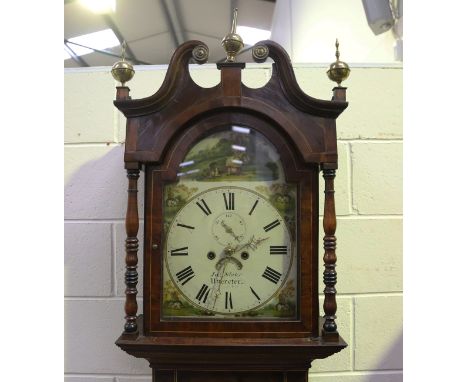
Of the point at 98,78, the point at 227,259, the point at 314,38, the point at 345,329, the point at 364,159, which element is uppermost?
the point at 314,38

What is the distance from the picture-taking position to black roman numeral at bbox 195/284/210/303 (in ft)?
2.35

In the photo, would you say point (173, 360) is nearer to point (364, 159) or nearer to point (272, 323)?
point (272, 323)

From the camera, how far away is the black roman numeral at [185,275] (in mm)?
721

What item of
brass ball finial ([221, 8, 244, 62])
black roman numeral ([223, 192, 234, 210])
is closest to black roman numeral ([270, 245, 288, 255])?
black roman numeral ([223, 192, 234, 210])

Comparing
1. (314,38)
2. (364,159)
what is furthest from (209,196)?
(314,38)

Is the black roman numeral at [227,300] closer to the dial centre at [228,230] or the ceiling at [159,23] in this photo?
the dial centre at [228,230]

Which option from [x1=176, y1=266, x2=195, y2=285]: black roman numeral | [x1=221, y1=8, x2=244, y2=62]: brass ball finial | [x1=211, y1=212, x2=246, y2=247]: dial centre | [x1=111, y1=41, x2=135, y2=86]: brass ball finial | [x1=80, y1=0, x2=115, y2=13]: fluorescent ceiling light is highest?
[x1=80, y1=0, x2=115, y2=13]: fluorescent ceiling light

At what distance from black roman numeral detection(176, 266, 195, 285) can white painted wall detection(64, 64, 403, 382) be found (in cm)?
27

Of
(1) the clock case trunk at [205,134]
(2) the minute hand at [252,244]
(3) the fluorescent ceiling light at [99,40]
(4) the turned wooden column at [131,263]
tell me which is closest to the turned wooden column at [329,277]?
(1) the clock case trunk at [205,134]

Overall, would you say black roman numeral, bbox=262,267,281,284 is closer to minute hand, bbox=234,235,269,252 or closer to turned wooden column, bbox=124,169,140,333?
minute hand, bbox=234,235,269,252

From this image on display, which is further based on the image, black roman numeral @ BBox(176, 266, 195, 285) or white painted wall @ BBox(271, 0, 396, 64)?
white painted wall @ BBox(271, 0, 396, 64)

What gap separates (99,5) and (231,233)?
29.4 inches

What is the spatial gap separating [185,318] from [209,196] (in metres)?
0.24

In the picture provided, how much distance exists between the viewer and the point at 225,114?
28.7 inches
